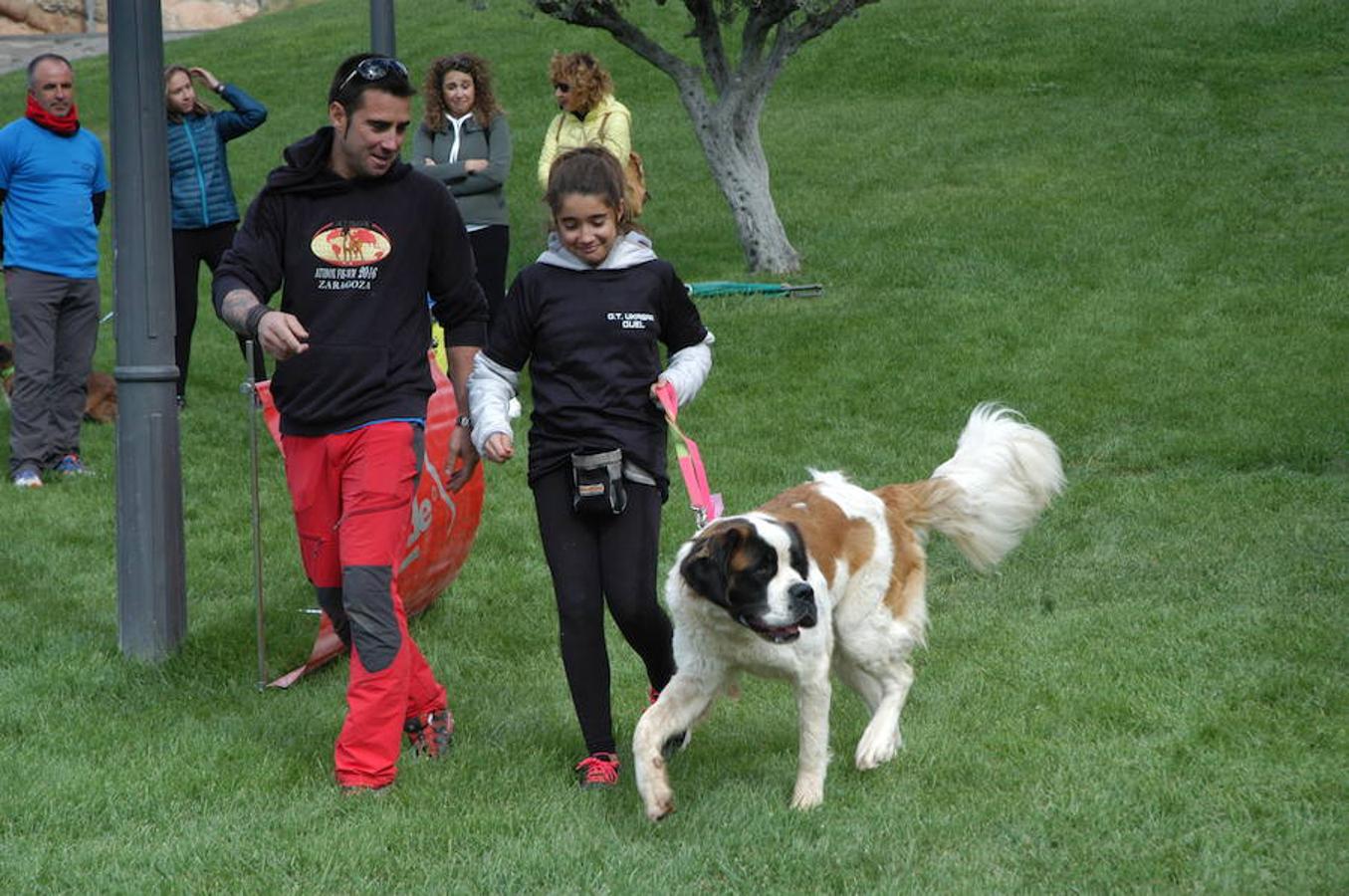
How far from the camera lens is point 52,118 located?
973 cm

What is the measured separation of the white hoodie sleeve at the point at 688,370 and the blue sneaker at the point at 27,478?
583 cm

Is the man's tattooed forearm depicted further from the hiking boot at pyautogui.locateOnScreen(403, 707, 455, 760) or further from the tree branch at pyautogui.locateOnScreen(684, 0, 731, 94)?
the tree branch at pyautogui.locateOnScreen(684, 0, 731, 94)

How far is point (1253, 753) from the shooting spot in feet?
16.7

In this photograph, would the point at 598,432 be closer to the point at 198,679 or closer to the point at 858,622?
the point at 858,622

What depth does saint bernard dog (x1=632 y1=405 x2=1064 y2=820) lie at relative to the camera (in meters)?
4.62

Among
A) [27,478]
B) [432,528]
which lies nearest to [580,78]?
[27,478]

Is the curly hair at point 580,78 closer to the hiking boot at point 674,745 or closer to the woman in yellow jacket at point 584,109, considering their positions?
the woman in yellow jacket at point 584,109

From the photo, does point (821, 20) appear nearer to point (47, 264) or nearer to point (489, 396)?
point (47, 264)

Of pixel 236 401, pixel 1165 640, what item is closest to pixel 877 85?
pixel 236 401

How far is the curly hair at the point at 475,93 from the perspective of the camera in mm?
10711

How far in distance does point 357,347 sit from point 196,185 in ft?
21.2

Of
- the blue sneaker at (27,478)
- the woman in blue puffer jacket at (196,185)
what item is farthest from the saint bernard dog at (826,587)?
the woman in blue puffer jacket at (196,185)

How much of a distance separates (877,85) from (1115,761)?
19.6 m

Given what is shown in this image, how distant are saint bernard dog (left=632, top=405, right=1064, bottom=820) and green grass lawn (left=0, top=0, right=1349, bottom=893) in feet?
0.75
